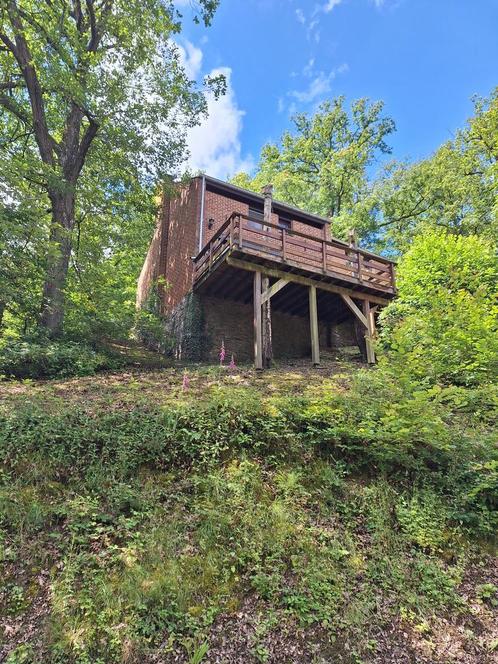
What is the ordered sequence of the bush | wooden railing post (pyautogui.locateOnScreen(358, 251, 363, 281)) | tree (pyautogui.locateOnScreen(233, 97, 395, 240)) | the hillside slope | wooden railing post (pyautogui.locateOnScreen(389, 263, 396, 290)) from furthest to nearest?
1. tree (pyautogui.locateOnScreen(233, 97, 395, 240))
2. wooden railing post (pyautogui.locateOnScreen(389, 263, 396, 290))
3. wooden railing post (pyautogui.locateOnScreen(358, 251, 363, 281))
4. the bush
5. the hillside slope

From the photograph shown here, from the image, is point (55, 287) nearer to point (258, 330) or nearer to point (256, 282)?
point (256, 282)

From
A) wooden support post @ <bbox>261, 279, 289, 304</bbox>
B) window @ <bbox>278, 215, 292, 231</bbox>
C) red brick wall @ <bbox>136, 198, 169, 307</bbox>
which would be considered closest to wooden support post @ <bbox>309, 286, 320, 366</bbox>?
wooden support post @ <bbox>261, 279, 289, 304</bbox>

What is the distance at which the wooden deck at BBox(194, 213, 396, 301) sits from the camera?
11.1 metres

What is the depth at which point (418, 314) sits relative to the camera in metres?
8.52

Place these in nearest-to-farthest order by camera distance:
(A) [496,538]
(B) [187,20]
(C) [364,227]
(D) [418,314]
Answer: (A) [496,538], (D) [418,314], (B) [187,20], (C) [364,227]

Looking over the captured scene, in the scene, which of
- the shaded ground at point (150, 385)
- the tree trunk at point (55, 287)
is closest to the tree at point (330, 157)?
the shaded ground at point (150, 385)

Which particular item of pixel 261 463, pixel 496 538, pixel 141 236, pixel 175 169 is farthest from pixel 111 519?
Answer: pixel 141 236

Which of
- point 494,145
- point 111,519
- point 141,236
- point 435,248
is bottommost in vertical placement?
point 111,519

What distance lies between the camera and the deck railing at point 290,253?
11102 millimetres

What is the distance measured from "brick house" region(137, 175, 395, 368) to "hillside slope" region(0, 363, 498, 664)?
516 centimetres

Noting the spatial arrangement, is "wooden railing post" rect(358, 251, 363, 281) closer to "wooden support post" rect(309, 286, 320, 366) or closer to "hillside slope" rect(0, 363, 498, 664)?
"wooden support post" rect(309, 286, 320, 366)

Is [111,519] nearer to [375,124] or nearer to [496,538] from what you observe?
[496,538]

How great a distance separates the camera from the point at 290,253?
1186cm

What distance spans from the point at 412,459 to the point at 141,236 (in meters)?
16.1
